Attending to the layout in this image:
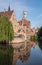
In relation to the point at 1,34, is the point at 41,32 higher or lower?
lower

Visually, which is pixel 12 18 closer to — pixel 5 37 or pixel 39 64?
pixel 5 37

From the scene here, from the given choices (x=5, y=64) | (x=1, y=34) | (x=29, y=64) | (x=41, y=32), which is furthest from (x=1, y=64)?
(x=41, y=32)

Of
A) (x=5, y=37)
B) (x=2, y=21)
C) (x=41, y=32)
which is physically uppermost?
(x=2, y=21)

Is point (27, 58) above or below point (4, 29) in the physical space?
above

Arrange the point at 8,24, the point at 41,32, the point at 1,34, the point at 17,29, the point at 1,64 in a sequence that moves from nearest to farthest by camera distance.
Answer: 1. the point at 1,64
2. the point at 1,34
3. the point at 8,24
4. the point at 17,29
5. the point at 41,32

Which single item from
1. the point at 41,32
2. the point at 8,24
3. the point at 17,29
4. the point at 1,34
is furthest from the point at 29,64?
the point at 41,32

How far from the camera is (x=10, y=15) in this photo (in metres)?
75.6

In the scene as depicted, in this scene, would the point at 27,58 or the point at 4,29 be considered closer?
the point at 27,58

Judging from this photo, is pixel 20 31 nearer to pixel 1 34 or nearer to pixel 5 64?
pixel 1 34

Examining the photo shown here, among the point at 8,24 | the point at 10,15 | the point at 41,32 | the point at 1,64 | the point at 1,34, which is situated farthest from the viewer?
the point at 41,32

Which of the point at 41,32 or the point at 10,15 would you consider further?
the point at 41,32

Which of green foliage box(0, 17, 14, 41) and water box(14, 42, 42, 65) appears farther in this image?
green foliage box(0, 17, 14, 41)

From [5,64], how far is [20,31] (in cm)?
6541

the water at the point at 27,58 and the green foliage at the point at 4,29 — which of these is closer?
the water at the point at 27,58
